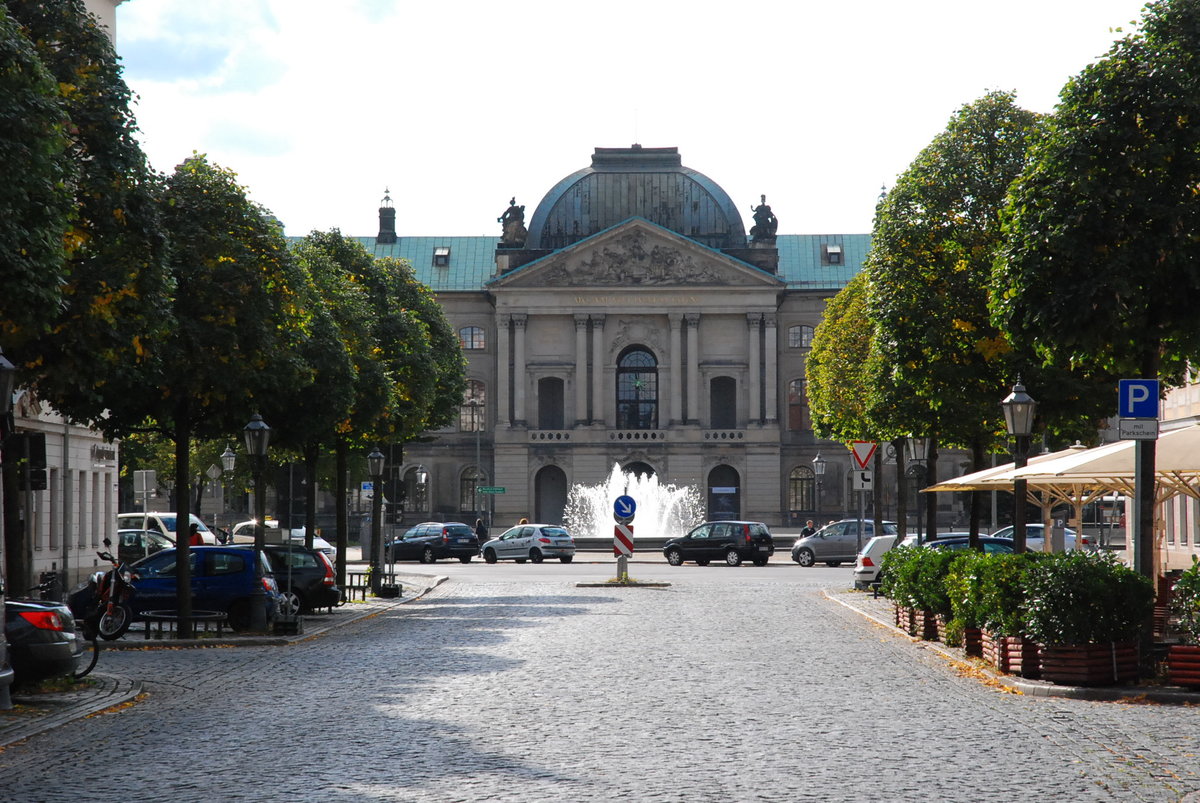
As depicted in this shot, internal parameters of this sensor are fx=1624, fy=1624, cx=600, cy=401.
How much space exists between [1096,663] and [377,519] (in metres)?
25.4

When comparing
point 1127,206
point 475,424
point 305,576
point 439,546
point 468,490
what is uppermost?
point 475,424

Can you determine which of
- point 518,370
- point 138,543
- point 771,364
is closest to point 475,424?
point 518,370

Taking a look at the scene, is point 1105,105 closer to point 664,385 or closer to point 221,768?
point 221,768

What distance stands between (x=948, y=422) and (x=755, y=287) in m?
61.0

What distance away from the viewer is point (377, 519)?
3800 centimetres

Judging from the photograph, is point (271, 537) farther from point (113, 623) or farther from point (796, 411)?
point (796, 411)

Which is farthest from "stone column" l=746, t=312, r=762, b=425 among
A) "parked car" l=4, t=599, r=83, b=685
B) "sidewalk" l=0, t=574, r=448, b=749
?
"parked car" l=4, t=599, r=83, b=685

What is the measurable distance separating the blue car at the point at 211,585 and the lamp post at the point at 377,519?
9.53 metres

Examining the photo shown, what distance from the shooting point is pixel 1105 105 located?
15.5 m

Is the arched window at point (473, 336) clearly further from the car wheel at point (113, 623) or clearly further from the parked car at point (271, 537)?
the car wheel at point (113, 623)

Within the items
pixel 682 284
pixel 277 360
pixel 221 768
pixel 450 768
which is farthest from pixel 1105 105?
pixel 682 284

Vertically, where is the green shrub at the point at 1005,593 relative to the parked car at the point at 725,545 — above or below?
above

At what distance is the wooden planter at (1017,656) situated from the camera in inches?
602

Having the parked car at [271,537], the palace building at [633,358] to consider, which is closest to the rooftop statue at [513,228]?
the palace building at [633,358]
